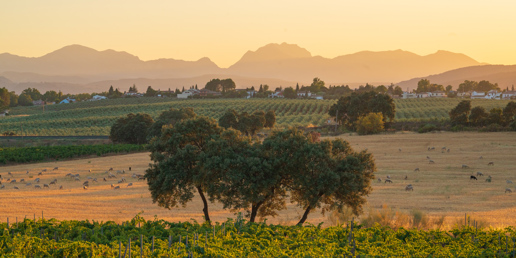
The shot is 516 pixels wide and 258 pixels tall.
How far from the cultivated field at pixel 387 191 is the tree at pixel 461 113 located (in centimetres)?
2118

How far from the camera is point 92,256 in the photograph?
16.0 metres

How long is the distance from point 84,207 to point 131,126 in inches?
2261

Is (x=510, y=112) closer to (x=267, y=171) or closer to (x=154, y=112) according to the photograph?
(x=267, y=171)

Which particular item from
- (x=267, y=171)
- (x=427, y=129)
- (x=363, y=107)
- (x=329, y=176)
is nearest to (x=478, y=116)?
(x=427, y=129)

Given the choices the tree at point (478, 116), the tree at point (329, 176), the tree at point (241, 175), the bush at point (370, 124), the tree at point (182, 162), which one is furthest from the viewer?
the bush at point (370, 124)

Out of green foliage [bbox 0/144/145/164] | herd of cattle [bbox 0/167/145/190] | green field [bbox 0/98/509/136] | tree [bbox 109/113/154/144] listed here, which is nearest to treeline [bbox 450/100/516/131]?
green field [bbox 0/98/509/136]

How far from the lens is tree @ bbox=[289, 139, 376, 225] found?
24594 mm

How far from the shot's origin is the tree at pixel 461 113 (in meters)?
98.6

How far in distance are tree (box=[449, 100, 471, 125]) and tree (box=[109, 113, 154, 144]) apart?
6093 cm

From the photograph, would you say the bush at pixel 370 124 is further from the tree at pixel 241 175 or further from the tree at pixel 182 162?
the tree at pixel 241 175

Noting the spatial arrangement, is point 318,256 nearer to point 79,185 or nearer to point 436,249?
point 436,249

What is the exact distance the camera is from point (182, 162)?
2661 centimetres

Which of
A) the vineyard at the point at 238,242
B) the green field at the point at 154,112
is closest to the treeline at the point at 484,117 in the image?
the green field at the point at 154,112

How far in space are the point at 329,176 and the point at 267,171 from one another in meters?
3.14
